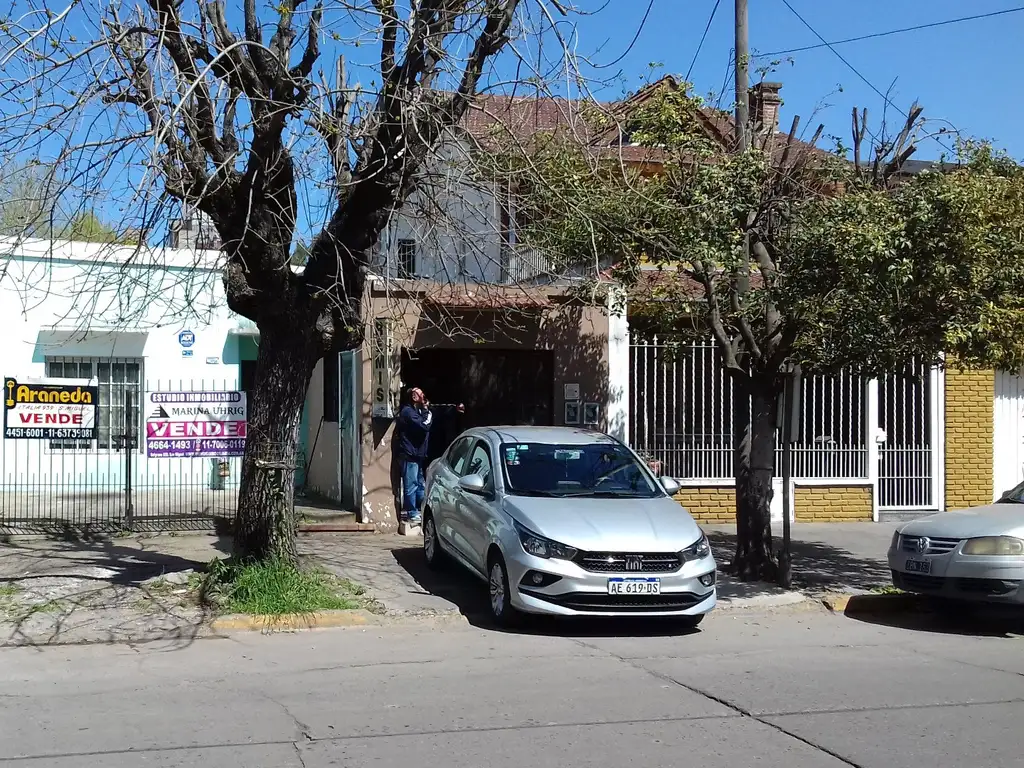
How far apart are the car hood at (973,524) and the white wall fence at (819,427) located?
498cm

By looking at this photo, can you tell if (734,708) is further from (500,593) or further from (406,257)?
(406,257)

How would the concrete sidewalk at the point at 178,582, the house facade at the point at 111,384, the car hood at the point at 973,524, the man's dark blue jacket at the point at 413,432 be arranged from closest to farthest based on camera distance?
the concrete sidewalk at the point at 178,582 < the car hood at the point at 973,524 < the house facade at the point at 111,384 < the man's dark blue jacket at the point at 413,432

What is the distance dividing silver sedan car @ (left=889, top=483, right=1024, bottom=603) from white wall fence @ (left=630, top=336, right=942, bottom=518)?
204 inches

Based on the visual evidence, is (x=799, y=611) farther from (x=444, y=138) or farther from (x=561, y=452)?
(x=444, y=138)

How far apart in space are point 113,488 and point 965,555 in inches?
420

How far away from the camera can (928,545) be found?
30.8 feet

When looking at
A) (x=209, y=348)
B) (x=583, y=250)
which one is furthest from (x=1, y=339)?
(x=583, y=250)

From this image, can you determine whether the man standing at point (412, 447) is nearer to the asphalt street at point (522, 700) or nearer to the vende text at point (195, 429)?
the vende text at point (195, 429)

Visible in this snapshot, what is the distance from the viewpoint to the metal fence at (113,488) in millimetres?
12414

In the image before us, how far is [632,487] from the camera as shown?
32.2ft

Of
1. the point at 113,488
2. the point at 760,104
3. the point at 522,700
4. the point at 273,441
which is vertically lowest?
the point at 522,700

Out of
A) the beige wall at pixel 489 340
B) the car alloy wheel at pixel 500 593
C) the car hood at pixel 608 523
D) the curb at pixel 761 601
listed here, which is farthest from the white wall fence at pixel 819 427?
the car alloy wheel at pixel 500 593

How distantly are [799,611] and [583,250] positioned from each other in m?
4.50

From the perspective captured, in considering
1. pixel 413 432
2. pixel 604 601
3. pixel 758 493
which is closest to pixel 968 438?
pixel 758 493
